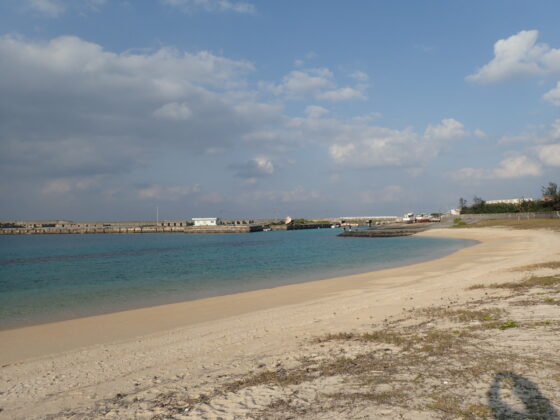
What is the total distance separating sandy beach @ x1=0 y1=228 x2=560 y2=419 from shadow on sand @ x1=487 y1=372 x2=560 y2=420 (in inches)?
5.3

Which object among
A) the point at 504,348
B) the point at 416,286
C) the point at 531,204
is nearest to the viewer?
the point at 504,348

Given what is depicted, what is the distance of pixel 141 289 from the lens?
2145 cm

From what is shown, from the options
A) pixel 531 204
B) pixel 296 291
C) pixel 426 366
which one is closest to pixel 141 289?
pixel 296 291

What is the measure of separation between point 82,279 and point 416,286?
2180 cm

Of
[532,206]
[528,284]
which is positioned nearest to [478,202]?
[532,206]

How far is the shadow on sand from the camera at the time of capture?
4.30m

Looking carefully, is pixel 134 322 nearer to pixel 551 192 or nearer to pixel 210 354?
pixel 210 354

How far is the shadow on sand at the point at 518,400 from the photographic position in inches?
169

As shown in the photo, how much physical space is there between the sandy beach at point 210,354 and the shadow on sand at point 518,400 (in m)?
0.14

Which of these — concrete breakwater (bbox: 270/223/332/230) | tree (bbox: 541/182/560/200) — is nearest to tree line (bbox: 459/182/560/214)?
tree (bbox: 541/182/560/200)

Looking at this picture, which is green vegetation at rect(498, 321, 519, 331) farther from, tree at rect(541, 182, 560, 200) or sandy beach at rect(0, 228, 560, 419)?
tree at rect(541, 182, 560, 200)

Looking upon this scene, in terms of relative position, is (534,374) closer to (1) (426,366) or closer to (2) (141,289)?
(1) (426,366)

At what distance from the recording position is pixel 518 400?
470 cm

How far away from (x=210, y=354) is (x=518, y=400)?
5.63 metres
